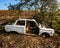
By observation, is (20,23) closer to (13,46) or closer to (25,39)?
(25,39)

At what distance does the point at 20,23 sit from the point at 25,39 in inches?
80.6

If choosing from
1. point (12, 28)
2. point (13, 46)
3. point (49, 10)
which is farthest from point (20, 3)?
point (13, 46)

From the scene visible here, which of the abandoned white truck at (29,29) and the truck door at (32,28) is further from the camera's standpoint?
the truck door at (32,28)

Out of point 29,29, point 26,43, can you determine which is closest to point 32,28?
point 29,29

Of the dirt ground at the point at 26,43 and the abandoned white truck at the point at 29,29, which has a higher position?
the abandoned white truck at the point at 29,29

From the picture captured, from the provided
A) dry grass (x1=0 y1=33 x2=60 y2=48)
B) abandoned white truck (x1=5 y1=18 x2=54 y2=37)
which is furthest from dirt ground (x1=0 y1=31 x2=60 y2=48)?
abandoned white truck (x1=5 y1=18 x2=54 y2=37)

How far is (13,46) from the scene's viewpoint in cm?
958

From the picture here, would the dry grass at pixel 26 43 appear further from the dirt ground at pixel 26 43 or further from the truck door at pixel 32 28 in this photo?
the truck door at pixel 32 28

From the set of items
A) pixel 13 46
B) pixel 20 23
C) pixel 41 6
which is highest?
pixel 41 6

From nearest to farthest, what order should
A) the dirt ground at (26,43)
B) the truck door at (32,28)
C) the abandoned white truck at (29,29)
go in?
the dirt ground at (26,43) → the abandoned white truck at (29,29) → the truck door at (32,28)

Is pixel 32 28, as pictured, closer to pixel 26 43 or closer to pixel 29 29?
pixel 29 29

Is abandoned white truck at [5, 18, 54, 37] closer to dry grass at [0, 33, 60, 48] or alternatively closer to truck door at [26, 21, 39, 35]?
truck door at [26, 21, 39, 35]

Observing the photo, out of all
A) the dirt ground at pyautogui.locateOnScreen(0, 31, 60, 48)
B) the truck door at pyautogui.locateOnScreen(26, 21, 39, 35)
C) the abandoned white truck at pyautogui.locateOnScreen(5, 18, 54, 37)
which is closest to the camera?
the dirt ground at pyautogui.locateOnScreen(0, 31, 60, 48)

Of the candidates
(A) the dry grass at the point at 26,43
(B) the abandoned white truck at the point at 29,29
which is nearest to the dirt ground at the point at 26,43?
(A) the dry grass at the point at 26,43
